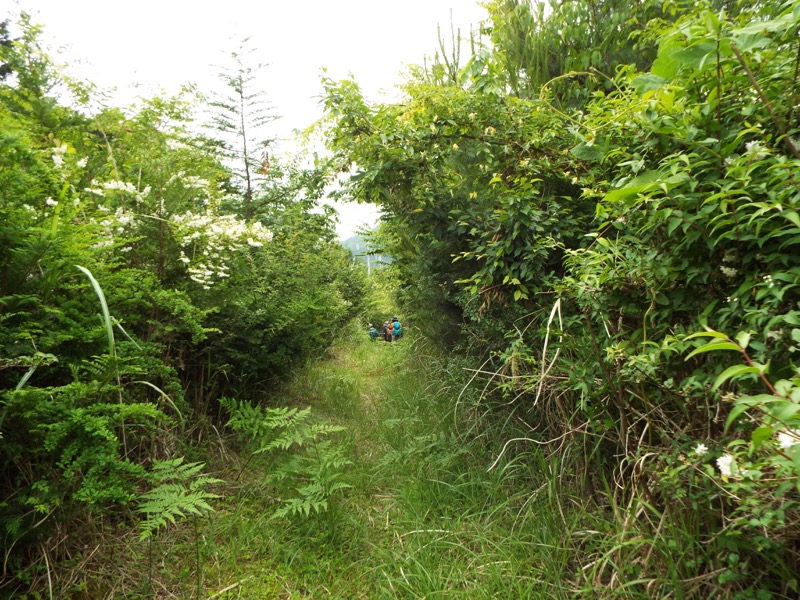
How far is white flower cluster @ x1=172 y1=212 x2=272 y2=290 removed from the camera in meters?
2.70

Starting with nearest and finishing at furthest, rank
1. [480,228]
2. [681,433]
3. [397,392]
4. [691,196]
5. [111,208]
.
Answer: [691,196] < [681,433] < [111,208] < [480,228] < [397,392]

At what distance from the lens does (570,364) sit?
2.06 meters

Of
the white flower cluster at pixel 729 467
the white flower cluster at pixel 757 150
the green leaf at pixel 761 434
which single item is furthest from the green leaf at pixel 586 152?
the green leaf at pixel 761 434

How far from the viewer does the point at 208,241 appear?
2.81 metres

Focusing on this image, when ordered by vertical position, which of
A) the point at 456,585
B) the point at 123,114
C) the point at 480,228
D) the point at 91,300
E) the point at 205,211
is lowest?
the point at 456,585

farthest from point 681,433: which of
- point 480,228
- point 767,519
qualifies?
point 480,228

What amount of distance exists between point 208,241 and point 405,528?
2299 mm

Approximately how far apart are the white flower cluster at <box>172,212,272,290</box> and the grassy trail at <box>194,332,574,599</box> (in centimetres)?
147

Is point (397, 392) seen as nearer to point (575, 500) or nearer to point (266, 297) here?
point (266, 297)

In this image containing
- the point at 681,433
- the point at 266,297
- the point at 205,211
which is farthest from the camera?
the point at 266,297

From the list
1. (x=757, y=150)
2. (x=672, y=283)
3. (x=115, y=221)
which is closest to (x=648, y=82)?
(x=757, y=150)

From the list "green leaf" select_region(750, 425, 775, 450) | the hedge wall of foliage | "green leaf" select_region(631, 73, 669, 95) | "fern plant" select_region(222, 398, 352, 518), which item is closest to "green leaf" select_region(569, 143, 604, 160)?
the hedge wall of foliage

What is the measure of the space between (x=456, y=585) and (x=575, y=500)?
0.77 meters

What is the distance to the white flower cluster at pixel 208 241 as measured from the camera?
2.70 m
